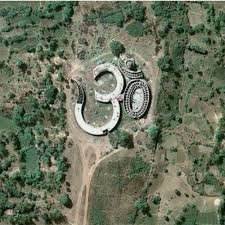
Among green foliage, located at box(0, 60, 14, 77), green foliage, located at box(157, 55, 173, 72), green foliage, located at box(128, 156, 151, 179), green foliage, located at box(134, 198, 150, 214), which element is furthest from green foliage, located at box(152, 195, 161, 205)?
green foliage, located at box(0, 60, 14, 77)

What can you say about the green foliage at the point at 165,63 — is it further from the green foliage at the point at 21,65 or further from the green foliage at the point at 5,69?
the green foliage at the point at 5,69

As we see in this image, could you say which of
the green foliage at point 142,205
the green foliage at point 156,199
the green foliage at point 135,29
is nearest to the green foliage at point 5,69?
the green foliage at point 135,29

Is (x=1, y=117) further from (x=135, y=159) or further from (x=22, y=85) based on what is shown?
(x=135, y=159)

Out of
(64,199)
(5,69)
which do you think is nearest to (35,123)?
(5,69)

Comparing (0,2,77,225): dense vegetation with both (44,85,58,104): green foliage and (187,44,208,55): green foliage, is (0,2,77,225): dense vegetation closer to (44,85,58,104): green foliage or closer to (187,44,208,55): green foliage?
(44,85,58,104): green foliage

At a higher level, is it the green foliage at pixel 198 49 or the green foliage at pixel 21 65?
the green foliage at pixel 198 49

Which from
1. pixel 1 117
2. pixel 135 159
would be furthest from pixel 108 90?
pixel 1 117
